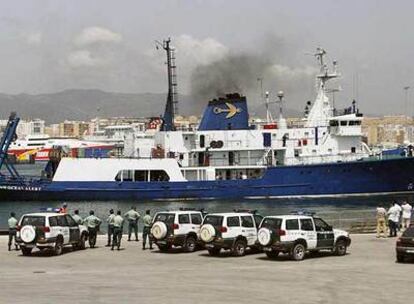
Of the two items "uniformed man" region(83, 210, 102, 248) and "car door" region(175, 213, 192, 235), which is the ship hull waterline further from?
"car door" region(175, 213, 192, 235)

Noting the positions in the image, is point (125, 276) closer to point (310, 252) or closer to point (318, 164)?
point (310, 252)

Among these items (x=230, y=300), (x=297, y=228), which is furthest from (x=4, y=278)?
(x=297, y=228)

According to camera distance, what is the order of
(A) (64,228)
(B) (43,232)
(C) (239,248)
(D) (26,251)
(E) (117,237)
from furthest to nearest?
(E) (117,237) → (A) (64,228) → (D) (26,251) → (C) (239,248) → (B) (43,232)

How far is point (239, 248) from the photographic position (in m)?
22.0

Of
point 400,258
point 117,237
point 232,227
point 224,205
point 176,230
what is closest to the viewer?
point 400,258

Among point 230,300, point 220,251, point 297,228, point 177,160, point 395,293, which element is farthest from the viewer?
point 177,160

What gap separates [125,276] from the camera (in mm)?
17703

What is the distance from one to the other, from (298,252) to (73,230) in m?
7.70

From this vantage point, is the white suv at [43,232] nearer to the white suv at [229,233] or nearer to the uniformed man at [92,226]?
the uniformed man at [92,226]

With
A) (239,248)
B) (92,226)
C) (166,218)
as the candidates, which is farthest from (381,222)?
(92,226)

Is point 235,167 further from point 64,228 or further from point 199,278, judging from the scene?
point 199,278

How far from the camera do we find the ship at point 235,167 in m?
55.7

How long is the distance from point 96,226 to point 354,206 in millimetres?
32455

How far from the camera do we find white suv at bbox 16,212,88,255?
21.6 m
